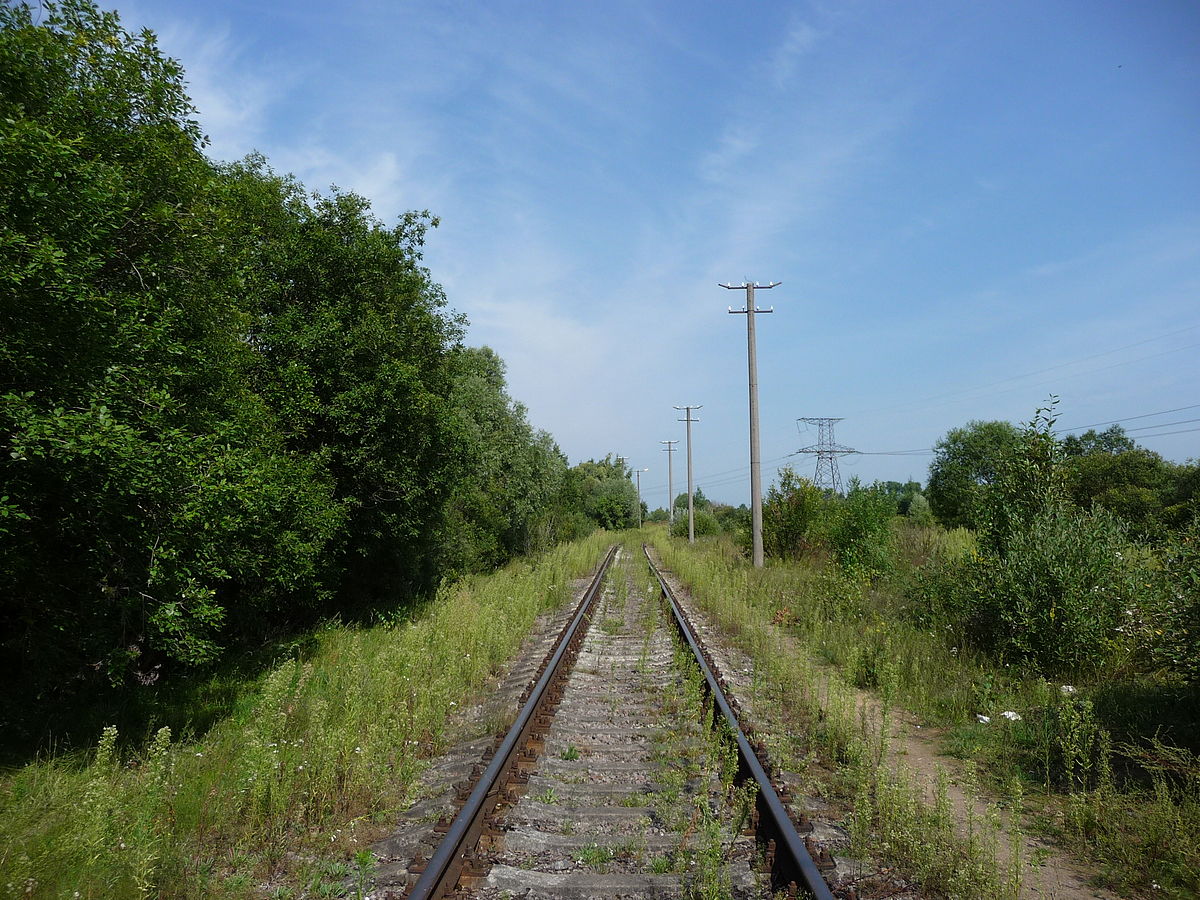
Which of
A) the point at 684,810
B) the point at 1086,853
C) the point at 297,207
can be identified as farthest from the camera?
the point at 297,207

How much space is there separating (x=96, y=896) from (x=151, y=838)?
22.1 inches

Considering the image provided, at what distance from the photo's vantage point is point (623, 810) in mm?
4727

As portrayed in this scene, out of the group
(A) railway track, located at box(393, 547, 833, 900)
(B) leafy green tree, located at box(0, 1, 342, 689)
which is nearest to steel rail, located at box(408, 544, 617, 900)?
(A) railway track, located at box(393, 547, 833, 900)

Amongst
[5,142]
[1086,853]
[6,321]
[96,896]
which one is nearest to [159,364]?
[6,321]

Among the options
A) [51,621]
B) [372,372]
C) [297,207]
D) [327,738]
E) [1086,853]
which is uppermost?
[297,207]

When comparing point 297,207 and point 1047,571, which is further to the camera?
point 297,207

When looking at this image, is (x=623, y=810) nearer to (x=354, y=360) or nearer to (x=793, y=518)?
(x=354, y=360)

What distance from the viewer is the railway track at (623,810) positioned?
A: 3.74 m

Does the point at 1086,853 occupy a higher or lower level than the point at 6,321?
lower

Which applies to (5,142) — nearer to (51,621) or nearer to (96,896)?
(51,621)

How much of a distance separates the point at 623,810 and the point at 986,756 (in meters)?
3.25

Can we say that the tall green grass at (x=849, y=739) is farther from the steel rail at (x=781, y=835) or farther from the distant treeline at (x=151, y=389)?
the distant treeline at (x=151, y=389)

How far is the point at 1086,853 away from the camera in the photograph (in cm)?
433

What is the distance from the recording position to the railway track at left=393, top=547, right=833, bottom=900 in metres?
3.74
